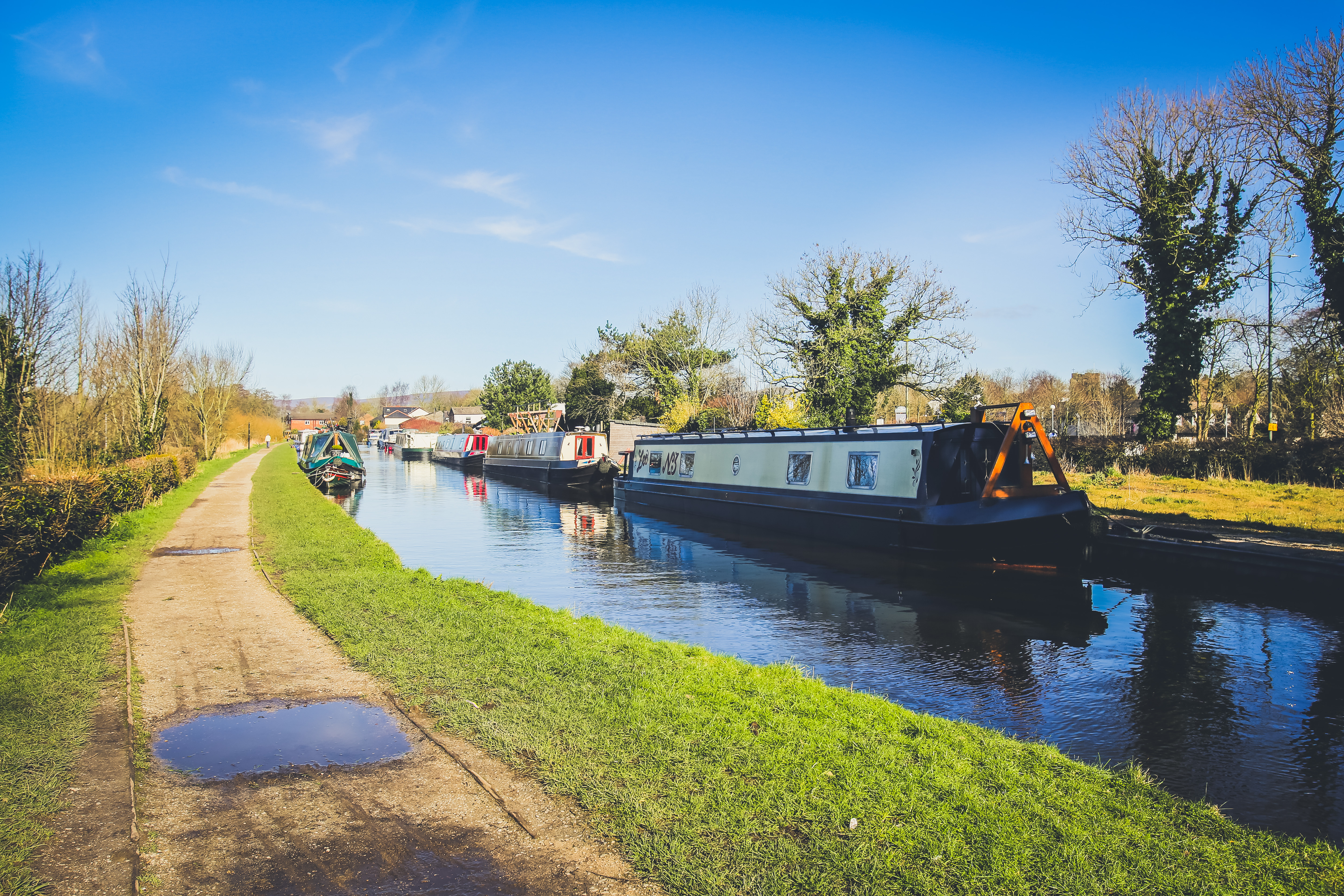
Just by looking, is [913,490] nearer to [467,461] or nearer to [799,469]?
[799,469]

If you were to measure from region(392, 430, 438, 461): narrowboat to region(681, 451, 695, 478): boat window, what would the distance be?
44.7m

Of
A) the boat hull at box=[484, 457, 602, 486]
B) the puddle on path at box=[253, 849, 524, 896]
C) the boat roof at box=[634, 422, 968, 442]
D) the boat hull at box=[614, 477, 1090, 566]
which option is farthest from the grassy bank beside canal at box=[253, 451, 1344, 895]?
the boat hull at box=[484, 457, 602, 486]

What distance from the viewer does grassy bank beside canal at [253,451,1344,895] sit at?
10.5ft

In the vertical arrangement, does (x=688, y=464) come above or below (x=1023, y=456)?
below

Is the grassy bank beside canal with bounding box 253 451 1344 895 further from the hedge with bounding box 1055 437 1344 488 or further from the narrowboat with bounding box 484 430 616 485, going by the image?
the narrowboat with bounding box 484 430 616 485

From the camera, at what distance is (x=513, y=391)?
65.9 metres

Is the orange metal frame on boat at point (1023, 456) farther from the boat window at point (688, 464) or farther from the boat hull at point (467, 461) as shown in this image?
the boat hull at point (467, 461)

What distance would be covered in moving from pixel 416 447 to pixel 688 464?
167 ft

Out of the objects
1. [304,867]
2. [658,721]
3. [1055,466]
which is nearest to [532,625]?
[658,721]

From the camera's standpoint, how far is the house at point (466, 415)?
3728 inches

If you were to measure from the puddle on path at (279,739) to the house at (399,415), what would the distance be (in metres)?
125

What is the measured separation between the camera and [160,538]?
13180mm

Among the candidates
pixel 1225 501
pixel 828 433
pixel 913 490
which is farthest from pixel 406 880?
pixel 1225 501

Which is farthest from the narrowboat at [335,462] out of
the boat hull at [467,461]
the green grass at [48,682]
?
the green grass at [48,682]
